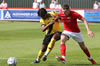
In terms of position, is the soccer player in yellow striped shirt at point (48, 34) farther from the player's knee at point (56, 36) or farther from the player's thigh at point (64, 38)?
the player's thigh at point (64, 38)

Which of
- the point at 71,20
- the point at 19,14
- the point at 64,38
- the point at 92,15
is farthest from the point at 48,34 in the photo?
the point at 19,14

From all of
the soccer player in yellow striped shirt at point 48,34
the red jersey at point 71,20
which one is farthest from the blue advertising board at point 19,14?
the red jersey at point 71,20


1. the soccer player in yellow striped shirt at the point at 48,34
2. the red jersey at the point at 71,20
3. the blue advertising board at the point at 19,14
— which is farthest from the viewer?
the blue advertising board at the point at 19,14

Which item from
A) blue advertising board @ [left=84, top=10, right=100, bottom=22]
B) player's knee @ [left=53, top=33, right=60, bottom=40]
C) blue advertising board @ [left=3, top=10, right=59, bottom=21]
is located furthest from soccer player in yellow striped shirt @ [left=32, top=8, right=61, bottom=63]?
blue advertising board @ [left=3, top=10, right=59, bottom=21]

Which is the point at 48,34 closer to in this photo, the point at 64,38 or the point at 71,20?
the point at 64,38

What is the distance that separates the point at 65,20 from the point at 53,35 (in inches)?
37.7

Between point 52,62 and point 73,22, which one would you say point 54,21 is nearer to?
point 73,22

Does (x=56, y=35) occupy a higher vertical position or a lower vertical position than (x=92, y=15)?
higher

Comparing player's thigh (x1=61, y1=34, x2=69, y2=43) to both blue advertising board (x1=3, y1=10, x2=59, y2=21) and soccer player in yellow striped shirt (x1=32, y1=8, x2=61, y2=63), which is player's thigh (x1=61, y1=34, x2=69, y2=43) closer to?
soccer player in yellow striped shirt (x1=32, y1=8, x2=61, y2=63)

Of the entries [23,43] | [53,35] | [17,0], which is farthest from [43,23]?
[17,0]

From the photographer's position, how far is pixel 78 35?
39.0ft

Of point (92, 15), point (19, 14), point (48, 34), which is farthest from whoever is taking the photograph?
point (19, 14)

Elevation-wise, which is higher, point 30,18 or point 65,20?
point 65,20

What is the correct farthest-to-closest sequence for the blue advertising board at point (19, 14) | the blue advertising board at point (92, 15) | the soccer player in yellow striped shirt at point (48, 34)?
the blue advertising board at point (19, 14) < the blue advertising board at point (92, 15) < the soccer player in yellow striped shirt at point (48, 34)
